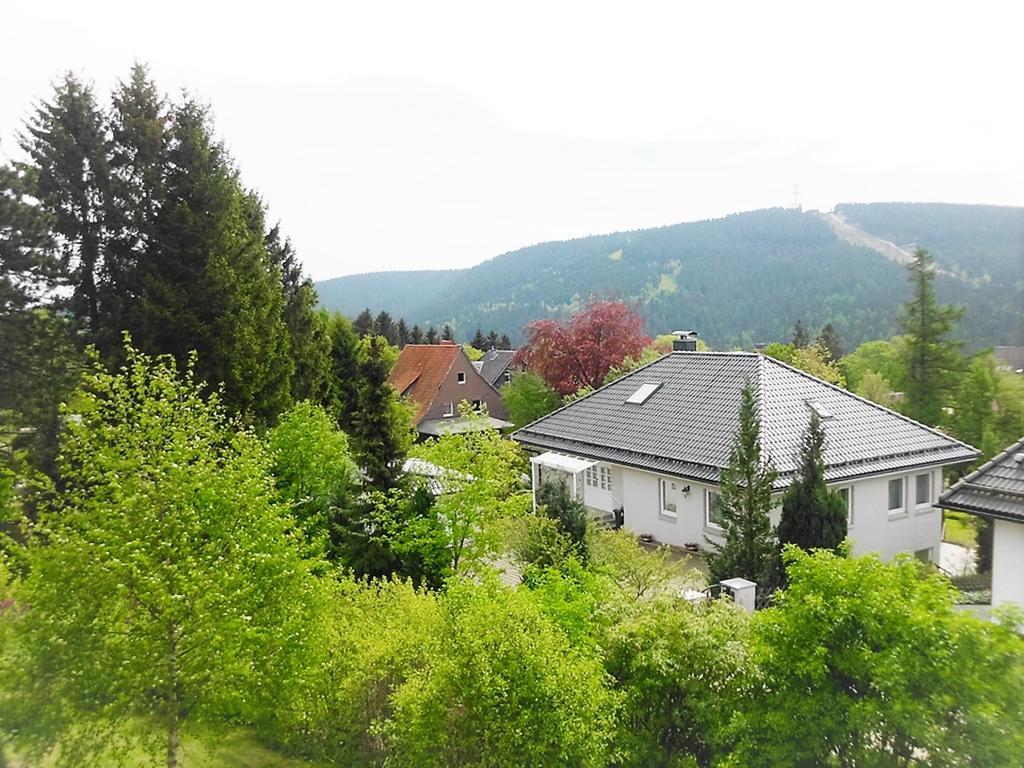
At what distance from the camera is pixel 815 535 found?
9.36 metres

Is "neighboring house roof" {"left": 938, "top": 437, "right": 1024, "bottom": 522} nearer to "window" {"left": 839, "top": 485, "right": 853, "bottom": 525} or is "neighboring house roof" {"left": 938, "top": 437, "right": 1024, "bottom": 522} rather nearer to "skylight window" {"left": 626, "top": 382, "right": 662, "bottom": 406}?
"window" {"left": 839, "top": 485, "right": 853, "bottom": 525}

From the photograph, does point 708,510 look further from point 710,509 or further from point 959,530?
point 959,530

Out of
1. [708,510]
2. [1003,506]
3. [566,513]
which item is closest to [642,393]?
[708,510]

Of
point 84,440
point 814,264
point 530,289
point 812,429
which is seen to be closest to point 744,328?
point 814,264

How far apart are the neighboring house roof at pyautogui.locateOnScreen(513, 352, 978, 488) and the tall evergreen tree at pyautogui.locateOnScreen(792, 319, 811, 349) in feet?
72.8

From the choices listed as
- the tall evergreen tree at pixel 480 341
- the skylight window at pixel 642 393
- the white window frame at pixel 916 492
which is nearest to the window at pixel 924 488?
the white window frame at pixel 916 492

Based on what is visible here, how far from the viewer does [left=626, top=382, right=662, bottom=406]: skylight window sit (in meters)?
14.9

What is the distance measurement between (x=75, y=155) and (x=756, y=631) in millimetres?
10318

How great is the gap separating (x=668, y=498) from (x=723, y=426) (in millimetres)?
1549

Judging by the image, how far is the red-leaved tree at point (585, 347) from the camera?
74.4 ft

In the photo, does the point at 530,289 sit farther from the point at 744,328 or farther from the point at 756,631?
the point at 756,631

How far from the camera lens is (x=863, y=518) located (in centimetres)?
1161

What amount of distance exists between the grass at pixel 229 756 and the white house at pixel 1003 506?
5.69m

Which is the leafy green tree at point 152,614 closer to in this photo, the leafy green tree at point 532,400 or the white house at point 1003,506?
the white house at point 1003,506
